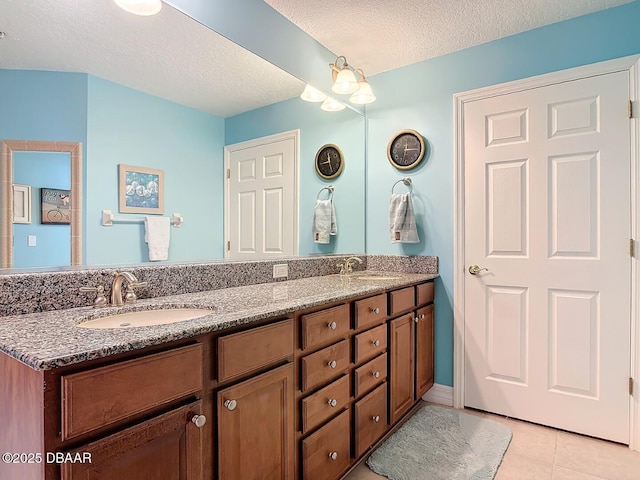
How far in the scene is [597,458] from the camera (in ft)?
6.03

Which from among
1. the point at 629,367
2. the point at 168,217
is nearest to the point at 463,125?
the point at 629,367

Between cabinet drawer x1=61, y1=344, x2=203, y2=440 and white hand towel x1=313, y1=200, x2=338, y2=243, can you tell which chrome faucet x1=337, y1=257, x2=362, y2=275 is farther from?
cabinet drawer x1=61, y1=344, x2=203, y2=440

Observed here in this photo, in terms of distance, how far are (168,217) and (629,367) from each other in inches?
95.6

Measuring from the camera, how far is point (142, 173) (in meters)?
1.47

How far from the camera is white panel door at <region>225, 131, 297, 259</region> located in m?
1.91

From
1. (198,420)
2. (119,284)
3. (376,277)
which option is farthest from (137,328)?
(376,277)

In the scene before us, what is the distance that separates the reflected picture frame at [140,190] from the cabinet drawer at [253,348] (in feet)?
2.44

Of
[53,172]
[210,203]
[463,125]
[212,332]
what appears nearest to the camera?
[212,332]

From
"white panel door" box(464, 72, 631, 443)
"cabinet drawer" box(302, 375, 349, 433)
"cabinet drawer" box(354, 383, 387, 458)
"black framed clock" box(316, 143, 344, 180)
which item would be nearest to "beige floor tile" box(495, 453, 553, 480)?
"white panel door" box(464, 72, 631, 443)

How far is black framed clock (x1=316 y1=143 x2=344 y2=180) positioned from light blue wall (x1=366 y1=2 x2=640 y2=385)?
276mm

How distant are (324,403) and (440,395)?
1360 millimetres

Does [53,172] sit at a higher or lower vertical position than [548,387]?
higher

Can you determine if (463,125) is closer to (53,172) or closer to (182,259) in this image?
(182,259)

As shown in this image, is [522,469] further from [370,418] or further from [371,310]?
[371,310]
